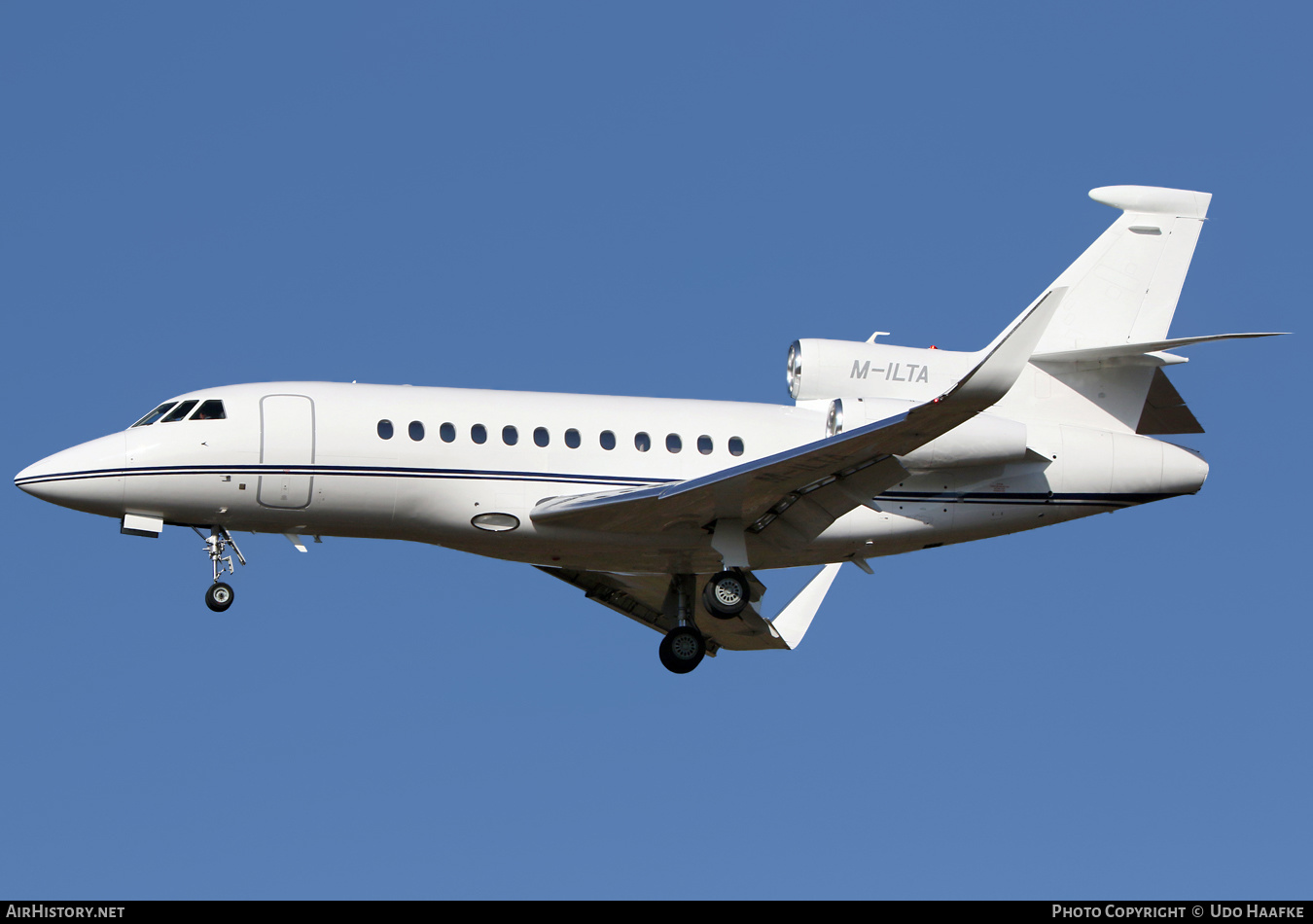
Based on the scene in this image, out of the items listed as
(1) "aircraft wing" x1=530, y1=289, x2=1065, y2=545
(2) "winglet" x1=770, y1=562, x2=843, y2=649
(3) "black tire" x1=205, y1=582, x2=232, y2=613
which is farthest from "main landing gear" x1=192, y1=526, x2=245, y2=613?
(2) "winglet" x1=770, y1=562, x2=843, y2=649

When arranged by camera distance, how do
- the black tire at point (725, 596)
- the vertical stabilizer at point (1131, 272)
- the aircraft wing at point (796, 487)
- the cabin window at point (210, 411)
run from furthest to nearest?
the vertical stabilizer at point (1131, 272) < the black tire at point (725, 596) < the cabin window at point (210, 411) < the aircraft wing at point (796, 487)

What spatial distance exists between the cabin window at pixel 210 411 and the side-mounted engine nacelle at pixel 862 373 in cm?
798

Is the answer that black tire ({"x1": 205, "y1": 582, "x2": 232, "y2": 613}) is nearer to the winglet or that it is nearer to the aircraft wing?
the aircraft wing

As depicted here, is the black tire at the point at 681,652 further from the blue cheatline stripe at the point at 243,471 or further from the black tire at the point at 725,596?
the blue cheatline stripe at the point at 243,471

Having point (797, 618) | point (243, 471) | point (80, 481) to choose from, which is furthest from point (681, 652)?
point (80, 481)

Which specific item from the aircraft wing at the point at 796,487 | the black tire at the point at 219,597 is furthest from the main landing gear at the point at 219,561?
the aircraft wing at the point at 796,487

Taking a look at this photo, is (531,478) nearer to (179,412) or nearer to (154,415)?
(179,412)

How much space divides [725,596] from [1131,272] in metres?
7.93

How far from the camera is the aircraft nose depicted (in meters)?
23.8

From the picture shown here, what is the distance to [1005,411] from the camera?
25.8 meters

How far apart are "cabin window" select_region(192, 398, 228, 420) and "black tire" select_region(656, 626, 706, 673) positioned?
6.87m

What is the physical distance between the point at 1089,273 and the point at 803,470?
→ 20.9 ft

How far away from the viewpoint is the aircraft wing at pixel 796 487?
70.2ft

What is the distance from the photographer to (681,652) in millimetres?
25562
